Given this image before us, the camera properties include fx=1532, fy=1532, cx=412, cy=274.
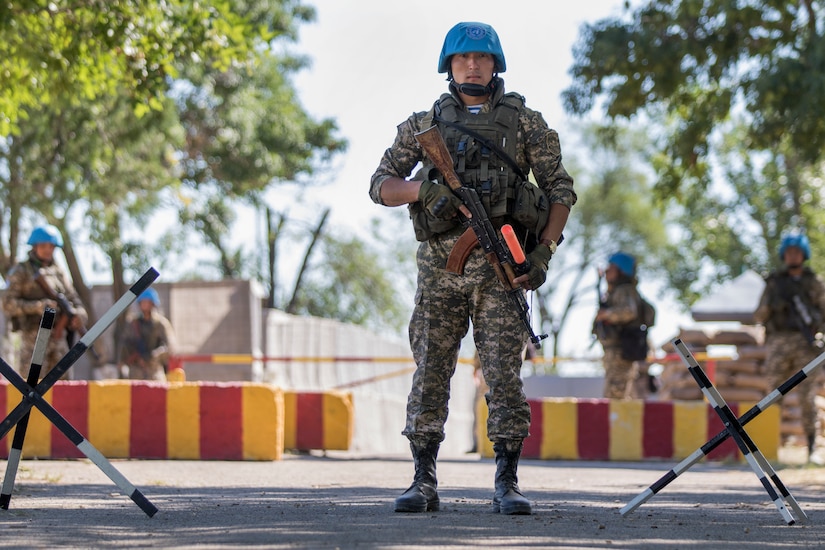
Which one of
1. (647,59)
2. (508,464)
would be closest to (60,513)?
(508,464)

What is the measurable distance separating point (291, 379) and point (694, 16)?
9801mm

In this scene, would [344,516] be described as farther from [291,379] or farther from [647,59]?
[291,379]

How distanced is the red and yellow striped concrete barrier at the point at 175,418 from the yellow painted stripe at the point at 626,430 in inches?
126

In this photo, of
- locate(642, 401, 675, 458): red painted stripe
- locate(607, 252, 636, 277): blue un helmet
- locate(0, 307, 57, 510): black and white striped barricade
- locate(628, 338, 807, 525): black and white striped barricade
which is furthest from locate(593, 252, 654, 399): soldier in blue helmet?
locate(0, 307, 57, 510): black and white striped barricade

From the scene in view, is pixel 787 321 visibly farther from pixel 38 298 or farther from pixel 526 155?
pixel 526 155

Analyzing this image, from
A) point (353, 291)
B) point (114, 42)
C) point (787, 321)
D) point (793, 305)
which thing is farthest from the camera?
point (353, 291)

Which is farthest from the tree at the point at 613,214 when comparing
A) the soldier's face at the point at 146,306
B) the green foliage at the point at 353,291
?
the soldier's face at the point at 146,306

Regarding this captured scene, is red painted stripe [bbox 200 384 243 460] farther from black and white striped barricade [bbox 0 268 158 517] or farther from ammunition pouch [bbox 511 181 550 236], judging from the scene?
ammunition pouch [bbox 511 181 550 236]

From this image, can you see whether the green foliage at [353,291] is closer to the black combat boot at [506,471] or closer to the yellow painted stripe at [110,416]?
the yellow painted stripe at [110,416]

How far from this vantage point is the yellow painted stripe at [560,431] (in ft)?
45.7

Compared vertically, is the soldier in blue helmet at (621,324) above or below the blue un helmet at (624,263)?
below

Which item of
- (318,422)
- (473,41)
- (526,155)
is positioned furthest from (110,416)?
(473,41)

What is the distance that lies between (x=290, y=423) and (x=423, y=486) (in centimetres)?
817

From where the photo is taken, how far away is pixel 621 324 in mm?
14297
